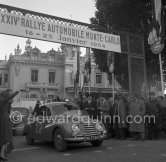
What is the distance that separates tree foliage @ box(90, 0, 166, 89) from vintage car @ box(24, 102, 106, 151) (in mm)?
9628

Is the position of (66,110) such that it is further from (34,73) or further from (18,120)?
(34,73)

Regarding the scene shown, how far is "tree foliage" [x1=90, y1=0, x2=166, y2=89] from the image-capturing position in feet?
61.0

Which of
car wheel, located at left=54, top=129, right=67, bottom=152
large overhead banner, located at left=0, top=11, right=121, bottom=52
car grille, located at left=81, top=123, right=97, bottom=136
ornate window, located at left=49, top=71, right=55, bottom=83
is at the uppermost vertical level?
ornate window, located at left=49, top=71, right=55, bottom=83

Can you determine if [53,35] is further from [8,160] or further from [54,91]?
[54,91]

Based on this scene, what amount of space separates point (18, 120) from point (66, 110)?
676 centimetres

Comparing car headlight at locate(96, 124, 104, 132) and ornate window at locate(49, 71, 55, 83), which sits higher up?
ornate window at locate(49, 71, 55, 83)

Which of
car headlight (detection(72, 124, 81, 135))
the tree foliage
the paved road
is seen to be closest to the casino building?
the tree foliage

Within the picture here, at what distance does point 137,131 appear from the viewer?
1266 cm

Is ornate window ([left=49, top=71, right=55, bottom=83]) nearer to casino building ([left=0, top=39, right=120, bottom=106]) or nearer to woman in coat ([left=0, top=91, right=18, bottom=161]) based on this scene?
casino building ([left=0, top=39, right=120, bottom=106])

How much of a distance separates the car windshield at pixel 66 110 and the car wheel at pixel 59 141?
31.5 inches

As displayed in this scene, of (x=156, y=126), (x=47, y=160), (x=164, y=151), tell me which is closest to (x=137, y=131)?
(x=156, y=126)

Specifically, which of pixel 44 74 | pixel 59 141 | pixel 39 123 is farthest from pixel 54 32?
pixel 44 74

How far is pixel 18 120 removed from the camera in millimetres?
16922

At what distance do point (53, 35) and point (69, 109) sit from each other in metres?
3.42
